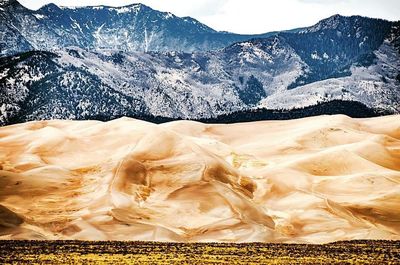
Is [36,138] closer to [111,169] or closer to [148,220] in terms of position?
[111,169]

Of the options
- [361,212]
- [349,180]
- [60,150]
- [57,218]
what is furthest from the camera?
[60,150]

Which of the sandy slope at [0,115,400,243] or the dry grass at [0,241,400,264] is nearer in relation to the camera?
the dry grass at [0,241,400,264]

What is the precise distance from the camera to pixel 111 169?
12525 centimetres

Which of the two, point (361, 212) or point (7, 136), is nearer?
point (361, 212)

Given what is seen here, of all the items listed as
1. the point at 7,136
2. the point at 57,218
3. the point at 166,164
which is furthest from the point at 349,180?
the point at 7,136

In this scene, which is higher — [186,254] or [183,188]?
[186,254]

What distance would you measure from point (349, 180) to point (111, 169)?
167 feet

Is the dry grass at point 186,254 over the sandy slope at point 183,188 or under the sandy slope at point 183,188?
over

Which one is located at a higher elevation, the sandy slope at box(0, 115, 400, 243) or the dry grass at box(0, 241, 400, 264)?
the dry grass at box(0, 241, 400, 264)

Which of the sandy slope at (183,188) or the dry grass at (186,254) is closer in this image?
the dry grass at (186,254)

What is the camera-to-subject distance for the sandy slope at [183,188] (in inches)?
3866

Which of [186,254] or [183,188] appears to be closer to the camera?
[186,254]

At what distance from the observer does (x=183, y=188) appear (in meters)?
118

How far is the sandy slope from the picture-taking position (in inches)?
3866
